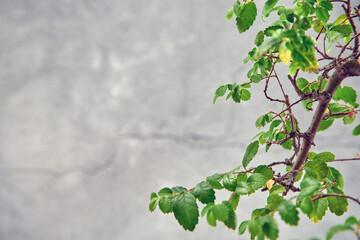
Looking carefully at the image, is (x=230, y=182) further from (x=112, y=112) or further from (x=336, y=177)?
(x=112, y=112)

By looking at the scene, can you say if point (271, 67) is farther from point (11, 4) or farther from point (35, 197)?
point (11, 4)

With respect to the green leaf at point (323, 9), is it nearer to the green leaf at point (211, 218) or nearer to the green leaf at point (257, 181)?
the green leaf at point (257, 181)

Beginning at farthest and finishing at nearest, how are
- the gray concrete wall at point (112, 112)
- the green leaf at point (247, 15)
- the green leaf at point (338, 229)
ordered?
the gray concrete wall at point (112, 112)
the green leaf at point (247, 15)
the green leaf at point (338, 229)

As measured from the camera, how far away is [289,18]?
2.06ft

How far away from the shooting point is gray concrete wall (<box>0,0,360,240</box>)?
142cm

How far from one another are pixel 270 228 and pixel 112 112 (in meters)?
1.11

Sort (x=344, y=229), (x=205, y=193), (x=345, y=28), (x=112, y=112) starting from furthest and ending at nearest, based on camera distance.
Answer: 1. (x=112, y=112)
2. (x=345, y=28)
3. (x=205, y=193)
4. (x=344, y=229)

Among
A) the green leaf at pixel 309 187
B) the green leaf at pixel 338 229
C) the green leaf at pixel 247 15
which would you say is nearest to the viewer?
the green leaf at pixel 338 229

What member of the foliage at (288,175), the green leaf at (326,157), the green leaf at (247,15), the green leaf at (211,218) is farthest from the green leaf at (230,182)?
the green leaf at (247,15)

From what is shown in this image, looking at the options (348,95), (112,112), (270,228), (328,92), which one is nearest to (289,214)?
(270,228)

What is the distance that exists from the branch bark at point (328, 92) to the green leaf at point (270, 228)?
0.26 m

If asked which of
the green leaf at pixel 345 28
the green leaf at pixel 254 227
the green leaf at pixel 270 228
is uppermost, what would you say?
the green leaf at pixel 345 28

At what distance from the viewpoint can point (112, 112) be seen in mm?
1479

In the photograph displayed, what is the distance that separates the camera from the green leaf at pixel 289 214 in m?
0.49
